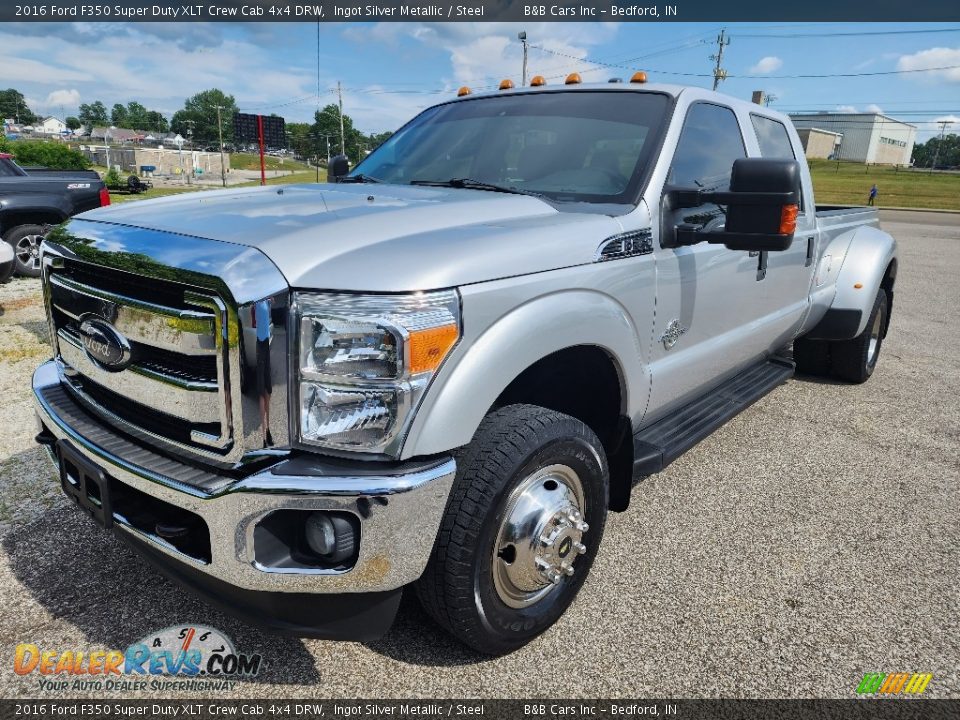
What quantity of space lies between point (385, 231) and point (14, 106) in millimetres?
172250

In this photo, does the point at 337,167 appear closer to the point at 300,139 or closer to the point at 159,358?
the point at 159,358

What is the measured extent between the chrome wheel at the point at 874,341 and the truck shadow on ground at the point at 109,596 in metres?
5.22

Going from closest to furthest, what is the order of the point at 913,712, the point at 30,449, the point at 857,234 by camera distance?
1. the point at 913,712
2. the point at 30,449
3. the point at 857,234

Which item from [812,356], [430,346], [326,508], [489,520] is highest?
[430,346]

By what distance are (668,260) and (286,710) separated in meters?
2.10

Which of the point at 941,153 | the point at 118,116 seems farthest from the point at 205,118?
the point at 941,153

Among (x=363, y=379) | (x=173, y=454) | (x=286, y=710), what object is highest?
(x=363, y=379)

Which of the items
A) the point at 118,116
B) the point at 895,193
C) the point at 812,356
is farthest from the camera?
the point at 118,116

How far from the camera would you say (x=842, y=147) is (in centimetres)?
10906

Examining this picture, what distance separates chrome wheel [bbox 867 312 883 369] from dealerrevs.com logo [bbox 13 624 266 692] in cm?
534

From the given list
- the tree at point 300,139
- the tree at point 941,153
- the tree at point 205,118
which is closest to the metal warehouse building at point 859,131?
the tree at point 941,153

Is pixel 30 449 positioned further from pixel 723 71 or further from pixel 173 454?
pixel 723 71

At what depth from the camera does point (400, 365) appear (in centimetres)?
175

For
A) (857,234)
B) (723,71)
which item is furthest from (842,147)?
(857,234)
